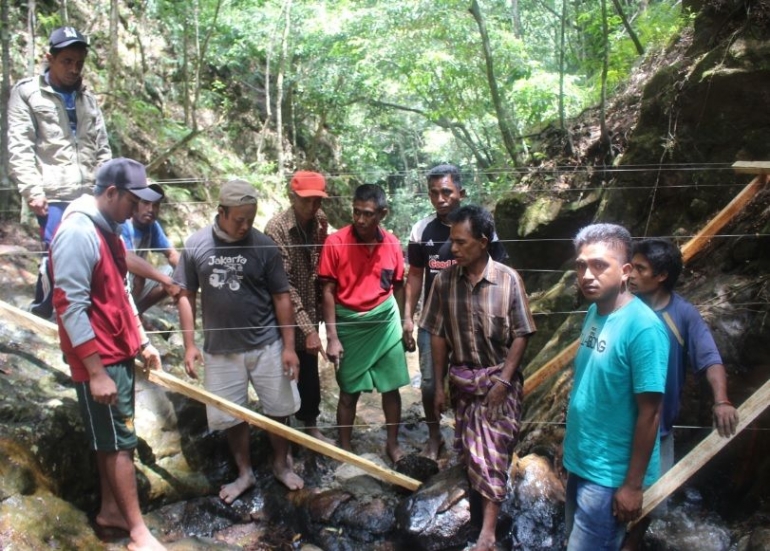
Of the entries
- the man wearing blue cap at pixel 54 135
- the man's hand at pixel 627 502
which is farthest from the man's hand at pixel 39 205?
the man's hand at pixel 627 502

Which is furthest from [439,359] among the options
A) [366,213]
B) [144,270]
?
[144,270]

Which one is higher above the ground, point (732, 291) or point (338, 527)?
point (732, 291)

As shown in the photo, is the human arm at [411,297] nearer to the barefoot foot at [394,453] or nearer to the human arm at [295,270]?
the human arm at [295,270]

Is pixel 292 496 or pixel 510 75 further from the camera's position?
pixel 510 75

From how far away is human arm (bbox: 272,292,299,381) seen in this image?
3818 mm

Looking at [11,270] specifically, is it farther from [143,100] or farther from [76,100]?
[143,100]

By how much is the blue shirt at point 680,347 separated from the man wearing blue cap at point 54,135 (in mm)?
3636

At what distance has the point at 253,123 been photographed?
15961 mm

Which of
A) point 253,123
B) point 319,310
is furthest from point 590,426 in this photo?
point 253,123

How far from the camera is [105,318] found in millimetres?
2928

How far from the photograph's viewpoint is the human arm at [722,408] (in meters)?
2.60

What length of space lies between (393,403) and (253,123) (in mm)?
13012

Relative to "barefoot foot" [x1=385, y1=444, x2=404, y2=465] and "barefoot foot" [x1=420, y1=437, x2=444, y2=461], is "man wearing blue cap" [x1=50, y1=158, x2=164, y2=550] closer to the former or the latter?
"barefoot foot" [x1=385, y1=444, x2=404, y2=465]

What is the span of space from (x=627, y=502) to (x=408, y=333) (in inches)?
87.7
